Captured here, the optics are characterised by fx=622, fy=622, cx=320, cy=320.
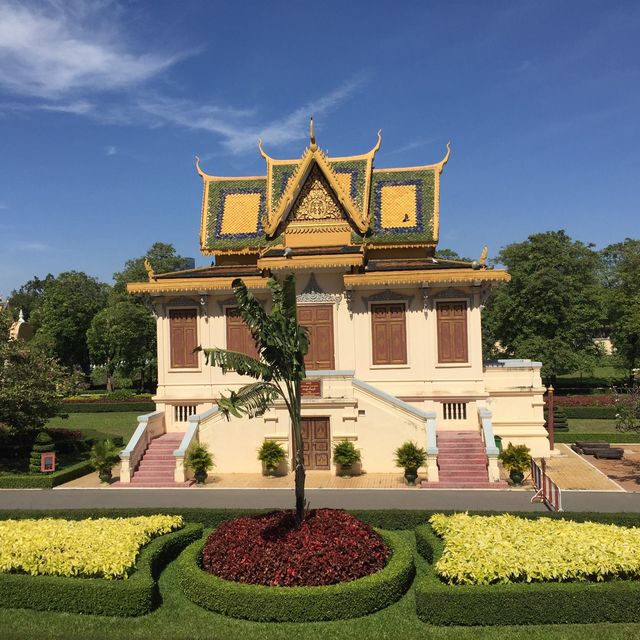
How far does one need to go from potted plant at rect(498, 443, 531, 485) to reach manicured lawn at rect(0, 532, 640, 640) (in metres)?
10.0

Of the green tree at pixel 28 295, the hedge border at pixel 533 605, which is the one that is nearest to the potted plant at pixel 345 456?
the hedge border at pixel 533 605

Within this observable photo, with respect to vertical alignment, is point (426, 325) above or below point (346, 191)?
below

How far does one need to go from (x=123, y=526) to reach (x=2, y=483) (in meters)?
10.9

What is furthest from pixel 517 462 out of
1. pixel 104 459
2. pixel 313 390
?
pixel 104 459

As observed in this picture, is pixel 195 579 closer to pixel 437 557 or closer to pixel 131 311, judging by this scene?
pixel 437 557

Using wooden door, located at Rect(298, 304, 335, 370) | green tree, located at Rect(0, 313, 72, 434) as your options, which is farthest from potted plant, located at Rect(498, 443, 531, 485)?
green tree, located at Rect(0, 313, 72, 434)

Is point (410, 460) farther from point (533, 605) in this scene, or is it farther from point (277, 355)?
point (533, 605)

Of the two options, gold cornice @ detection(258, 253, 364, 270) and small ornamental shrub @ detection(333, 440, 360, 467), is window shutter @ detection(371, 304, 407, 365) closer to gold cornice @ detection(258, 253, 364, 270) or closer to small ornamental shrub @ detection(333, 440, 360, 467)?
gold cornice @ detection(258, 253, 364, 270)

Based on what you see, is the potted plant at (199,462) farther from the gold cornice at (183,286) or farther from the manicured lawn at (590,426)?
the manicured lawn at (590,426)

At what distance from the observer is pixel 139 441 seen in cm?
2314

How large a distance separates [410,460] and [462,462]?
237 cm

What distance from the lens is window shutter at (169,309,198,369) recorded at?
25.9 meters

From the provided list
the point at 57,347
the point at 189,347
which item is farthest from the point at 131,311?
the point at 189,347

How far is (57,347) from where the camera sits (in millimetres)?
62438
